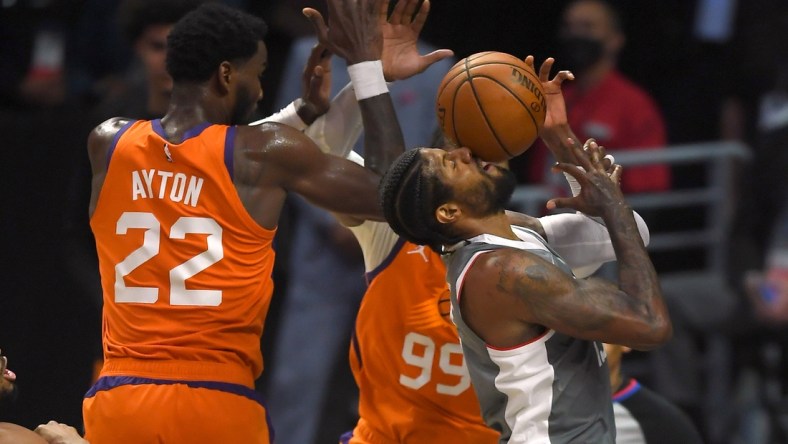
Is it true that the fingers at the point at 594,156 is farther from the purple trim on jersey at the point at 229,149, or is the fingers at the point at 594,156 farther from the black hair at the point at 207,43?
the black hair at the point at 207,43

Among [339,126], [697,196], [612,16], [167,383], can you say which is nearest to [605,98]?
[612,16]

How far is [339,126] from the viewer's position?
547 cm

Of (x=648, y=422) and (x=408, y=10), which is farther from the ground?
(x=408, y=10)

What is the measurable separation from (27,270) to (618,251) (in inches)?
191

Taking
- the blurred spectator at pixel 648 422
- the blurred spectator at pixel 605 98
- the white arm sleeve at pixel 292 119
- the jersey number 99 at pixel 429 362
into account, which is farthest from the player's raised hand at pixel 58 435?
the blurred spectator at pixel 605 98

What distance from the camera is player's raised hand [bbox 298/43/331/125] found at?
5.44 meters

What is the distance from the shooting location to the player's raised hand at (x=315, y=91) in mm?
5438

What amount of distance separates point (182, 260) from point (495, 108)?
1163 mm

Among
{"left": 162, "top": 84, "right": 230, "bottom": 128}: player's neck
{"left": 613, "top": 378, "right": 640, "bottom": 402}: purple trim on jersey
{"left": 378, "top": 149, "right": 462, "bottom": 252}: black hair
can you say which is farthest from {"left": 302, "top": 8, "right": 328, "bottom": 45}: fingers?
{"left": 613, "top": 378, "right": 640, "bottom": 402}: purple trim on jersey

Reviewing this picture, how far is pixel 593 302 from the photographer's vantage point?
13.4 feet

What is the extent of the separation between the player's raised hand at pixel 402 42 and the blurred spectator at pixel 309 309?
2556 mm

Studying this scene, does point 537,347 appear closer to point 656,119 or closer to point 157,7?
point 157,7

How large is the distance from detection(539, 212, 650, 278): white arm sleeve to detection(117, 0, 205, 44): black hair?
2.89m

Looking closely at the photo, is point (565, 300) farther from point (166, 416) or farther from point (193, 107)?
point (193, 107)
